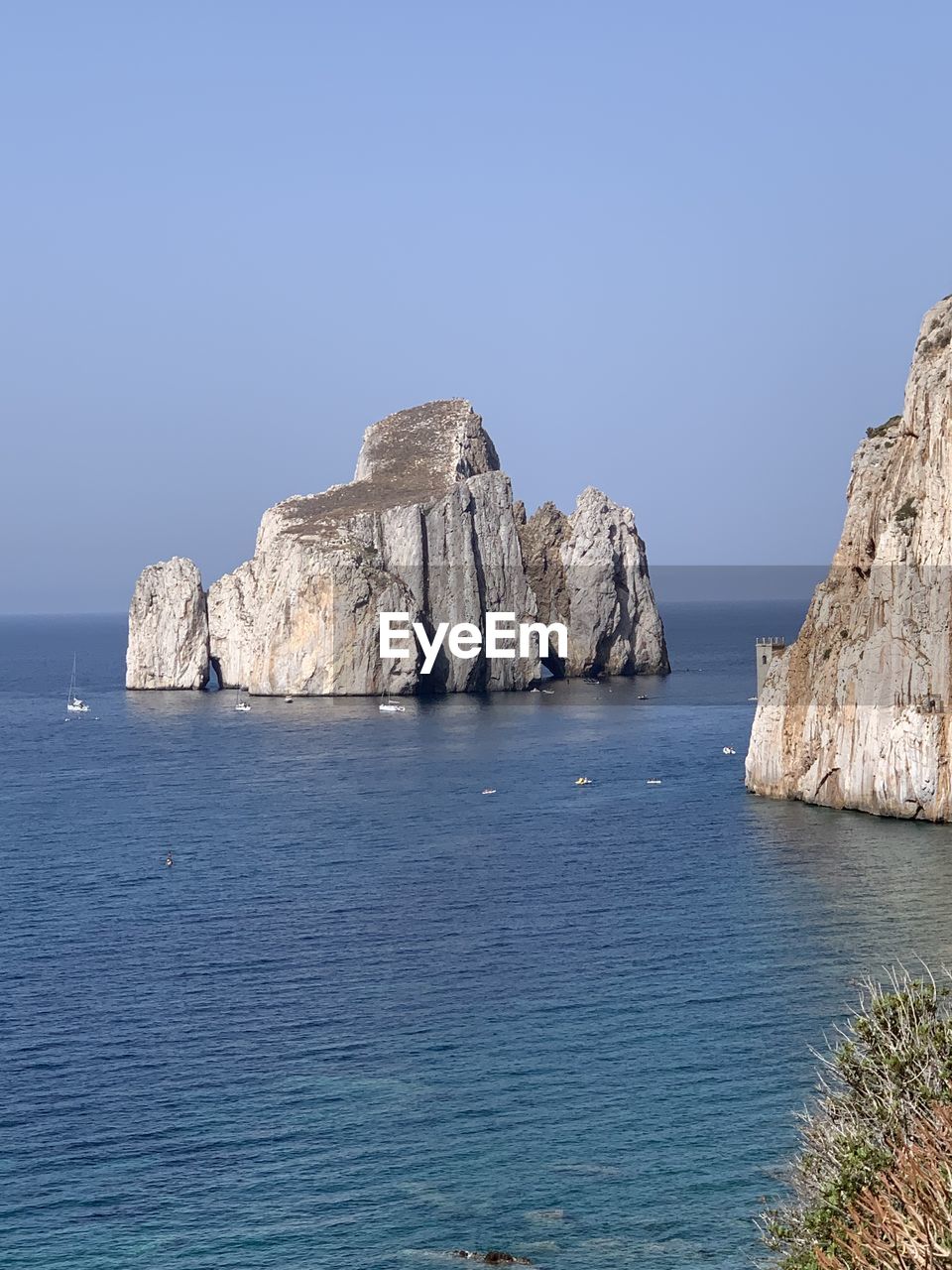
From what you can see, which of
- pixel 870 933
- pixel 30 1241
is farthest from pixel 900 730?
pixel 30 1241

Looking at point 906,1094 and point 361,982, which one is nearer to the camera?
point 906,1094

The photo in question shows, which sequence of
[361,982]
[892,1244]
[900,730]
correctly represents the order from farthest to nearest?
[900,730] → [361,982] → [892,1244]

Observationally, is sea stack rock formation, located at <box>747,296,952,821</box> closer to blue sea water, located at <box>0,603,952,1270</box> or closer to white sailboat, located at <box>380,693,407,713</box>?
blue sea water, located at <box>0,603,952,1270</box>

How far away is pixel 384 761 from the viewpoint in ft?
456

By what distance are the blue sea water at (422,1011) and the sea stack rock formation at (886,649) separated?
2.70m

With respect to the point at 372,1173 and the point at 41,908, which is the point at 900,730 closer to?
the point at 41,908

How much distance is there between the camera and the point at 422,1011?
64688mm

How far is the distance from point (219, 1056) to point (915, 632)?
50700mm

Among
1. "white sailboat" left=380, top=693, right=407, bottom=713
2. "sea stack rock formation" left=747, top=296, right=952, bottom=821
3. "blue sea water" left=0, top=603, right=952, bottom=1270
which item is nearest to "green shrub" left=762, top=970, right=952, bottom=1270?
"blue sea water" left=0, top=603, right=952, bottom=1270

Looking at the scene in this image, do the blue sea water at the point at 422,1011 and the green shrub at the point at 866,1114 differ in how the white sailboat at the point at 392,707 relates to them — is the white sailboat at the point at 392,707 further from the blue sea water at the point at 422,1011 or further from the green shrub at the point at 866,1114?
the green shrub at the point at 866,1114

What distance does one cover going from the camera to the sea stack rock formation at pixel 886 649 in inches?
3701

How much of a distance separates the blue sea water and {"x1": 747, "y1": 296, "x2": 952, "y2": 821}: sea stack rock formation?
270 cm

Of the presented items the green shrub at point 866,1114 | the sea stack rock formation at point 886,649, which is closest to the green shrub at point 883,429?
the sea stack rock formation at point 886,649

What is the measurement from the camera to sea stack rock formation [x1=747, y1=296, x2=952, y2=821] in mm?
94000
